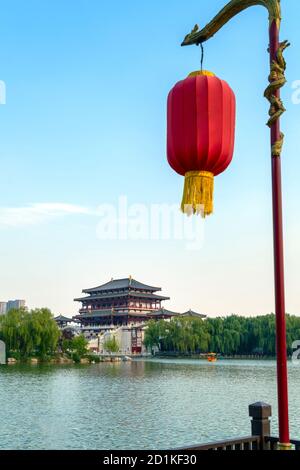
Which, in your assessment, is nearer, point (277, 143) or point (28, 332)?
point (277, 143)

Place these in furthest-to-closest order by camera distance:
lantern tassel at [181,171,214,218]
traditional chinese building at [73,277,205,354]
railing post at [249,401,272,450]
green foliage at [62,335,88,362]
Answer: traditional chinese building at [73,277,205,354] < green foliage at [62,335,88,362] < railing post at [249,401,272,450] < lantern tassel at [181,171,214,218]

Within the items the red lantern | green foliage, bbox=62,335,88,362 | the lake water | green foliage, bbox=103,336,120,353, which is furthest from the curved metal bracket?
green foliage, bbox=103,336,120,353

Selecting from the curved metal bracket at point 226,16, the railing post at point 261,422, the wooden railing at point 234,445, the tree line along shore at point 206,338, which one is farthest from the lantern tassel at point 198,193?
the tree line along shore at point 206,338

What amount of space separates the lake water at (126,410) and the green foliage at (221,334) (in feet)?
59.9

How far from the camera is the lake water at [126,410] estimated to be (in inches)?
413

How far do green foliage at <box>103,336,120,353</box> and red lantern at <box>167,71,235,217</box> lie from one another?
4219 centimetres

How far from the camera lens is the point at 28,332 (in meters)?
31.3

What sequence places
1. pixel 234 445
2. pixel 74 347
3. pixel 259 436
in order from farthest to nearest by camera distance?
pixel 74 347, pixel 259 436, pixel 234 445

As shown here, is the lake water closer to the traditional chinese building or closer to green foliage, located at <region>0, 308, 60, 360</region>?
green foliage, located at <region>0, 308, 60, 360</region>

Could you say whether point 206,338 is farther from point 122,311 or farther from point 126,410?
point 126,410

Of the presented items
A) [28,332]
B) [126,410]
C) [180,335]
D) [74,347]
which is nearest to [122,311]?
[180,335]

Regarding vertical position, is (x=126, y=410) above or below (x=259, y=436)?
below

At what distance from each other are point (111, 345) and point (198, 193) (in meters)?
42.3

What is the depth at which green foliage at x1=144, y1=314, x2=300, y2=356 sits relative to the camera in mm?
41541
